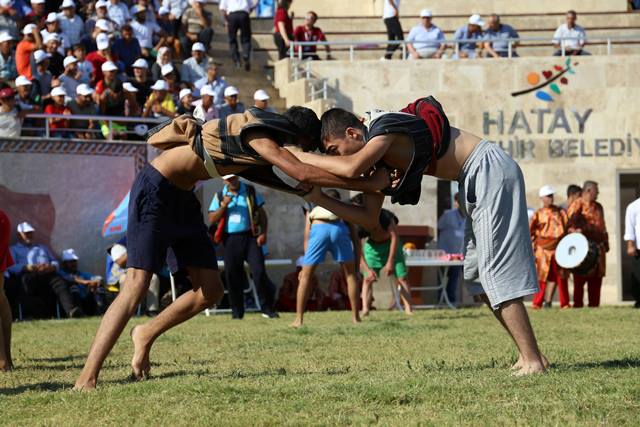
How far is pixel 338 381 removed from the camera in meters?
7.27

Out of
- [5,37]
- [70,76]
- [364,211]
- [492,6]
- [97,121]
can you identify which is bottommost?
[364,211]

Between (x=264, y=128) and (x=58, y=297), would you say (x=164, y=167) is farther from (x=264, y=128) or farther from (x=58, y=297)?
A: (x=58, y=297)

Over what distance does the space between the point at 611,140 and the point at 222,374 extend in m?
16.2

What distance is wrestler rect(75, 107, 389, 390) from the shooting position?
7.29m

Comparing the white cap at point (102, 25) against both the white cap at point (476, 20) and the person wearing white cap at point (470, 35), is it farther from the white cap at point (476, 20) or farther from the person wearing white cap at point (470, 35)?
the white cap at point (476, 20)

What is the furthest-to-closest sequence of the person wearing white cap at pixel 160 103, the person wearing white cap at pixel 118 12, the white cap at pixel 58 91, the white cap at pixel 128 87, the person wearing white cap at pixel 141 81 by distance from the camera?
the person wearing white cap at pixel 118 12, the person wearing white cap at pixel 141 81, the person wearing white cap at pixel 160 103, the white cap at pixel 128 87, the white cap at pixel 58 91

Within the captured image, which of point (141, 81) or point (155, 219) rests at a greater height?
point (141, 81)

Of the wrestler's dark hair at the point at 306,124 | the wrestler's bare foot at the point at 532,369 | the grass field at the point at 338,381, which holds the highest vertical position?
the wrestler's dark hair at the point at 306,124

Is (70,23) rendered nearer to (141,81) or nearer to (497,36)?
(141,81)

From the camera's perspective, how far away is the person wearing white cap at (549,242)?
19.6 meters

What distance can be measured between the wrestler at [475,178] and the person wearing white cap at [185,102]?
42.7 feet

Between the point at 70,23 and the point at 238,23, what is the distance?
10.7 feet

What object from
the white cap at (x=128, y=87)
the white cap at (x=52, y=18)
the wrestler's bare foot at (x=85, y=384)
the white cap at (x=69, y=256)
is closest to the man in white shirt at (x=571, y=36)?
the white cap at (x=128, y=87)

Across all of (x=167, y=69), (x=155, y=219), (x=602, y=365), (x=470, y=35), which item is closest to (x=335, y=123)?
(x=155, y=219)
